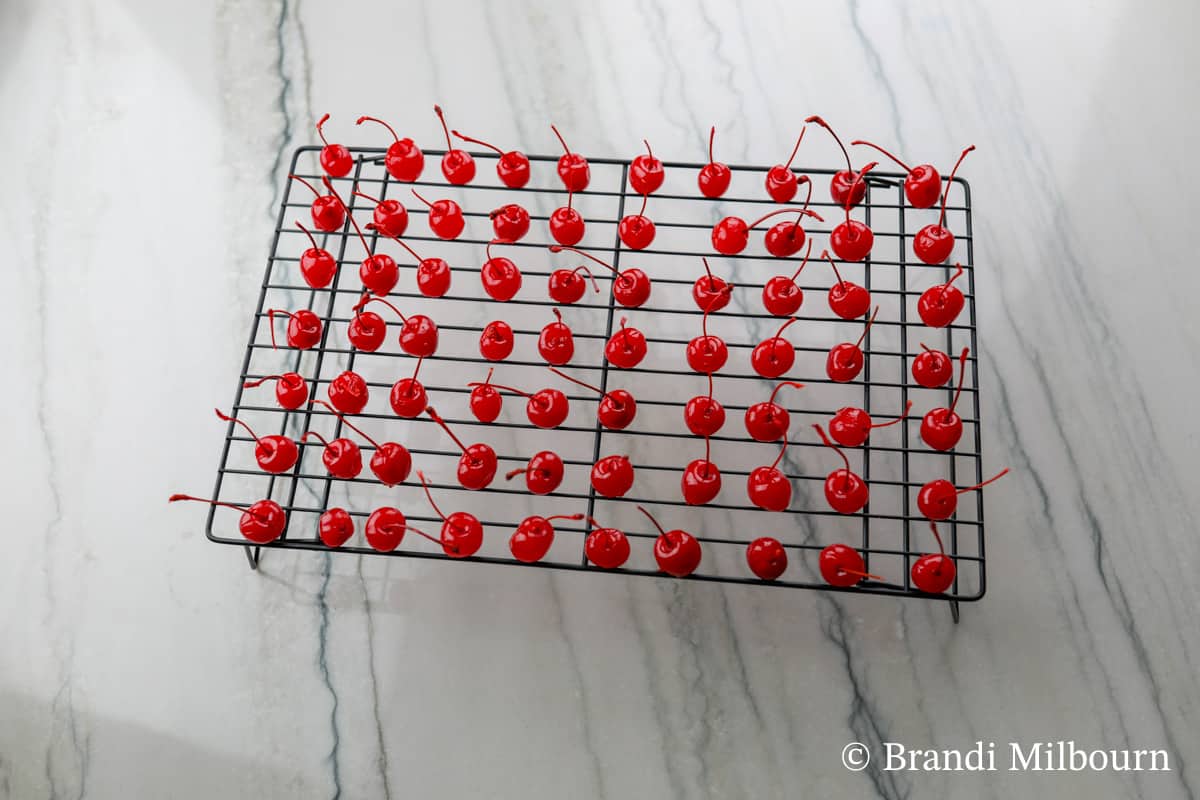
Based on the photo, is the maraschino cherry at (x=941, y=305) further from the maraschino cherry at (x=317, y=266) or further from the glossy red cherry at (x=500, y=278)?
the maraschino cherry at (x=317, y=266)

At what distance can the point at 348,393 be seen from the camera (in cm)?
135

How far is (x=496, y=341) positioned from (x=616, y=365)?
0.16 m

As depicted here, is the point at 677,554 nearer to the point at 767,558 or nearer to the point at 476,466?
the point at 767,558

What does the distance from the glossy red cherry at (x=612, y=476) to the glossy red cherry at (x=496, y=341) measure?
0.67ft

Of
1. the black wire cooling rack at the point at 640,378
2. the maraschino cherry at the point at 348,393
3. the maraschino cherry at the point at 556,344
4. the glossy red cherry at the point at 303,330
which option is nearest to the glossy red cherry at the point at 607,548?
the black wire cooling rack at the point at 640,378

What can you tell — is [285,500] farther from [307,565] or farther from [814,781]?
[814,781]

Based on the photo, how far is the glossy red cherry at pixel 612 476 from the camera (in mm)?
1303

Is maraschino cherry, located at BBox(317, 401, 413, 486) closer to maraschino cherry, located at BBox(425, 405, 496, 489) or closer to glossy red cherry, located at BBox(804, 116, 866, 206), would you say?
maraschino cherry, located at BBox(425, 405, 496, 489)

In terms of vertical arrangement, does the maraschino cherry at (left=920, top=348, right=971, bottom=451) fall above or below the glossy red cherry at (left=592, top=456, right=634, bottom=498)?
above

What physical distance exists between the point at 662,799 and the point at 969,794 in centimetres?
40

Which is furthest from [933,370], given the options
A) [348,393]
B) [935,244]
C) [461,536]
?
[348,393]

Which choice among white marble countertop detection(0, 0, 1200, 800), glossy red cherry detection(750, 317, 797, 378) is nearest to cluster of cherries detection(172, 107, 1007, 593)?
glossy red cherry detection(750, 317, 797, 378)

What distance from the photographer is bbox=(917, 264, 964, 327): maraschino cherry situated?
1348 millimetres

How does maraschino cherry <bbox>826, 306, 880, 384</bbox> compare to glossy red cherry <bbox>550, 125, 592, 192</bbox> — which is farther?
glossy red cherry <bbox>550, 125, 592, 192</bbox>
